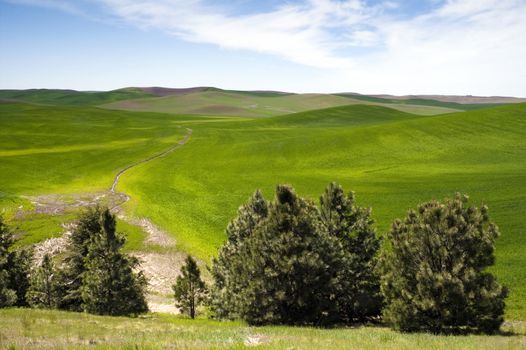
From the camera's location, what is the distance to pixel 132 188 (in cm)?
7875

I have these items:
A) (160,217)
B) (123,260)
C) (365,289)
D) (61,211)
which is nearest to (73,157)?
(61,211)

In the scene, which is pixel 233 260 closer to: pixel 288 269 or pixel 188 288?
pixel 288 269

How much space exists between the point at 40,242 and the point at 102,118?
13490cm

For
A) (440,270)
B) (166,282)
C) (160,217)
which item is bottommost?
(166,282)

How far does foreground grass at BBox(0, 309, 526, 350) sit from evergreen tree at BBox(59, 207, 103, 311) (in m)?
13.8

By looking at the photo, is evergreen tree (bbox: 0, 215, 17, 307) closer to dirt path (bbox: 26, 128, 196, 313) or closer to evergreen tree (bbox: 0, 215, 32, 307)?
evergreen tree (bbox: 0, 215, 32, 307)

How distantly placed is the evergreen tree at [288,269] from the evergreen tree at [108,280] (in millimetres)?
11573

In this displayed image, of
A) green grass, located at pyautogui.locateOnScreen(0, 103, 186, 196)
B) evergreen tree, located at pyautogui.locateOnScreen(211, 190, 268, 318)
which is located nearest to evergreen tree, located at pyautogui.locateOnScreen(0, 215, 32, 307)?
evergreen tree, located at pyautogui.locateOnScreen(211, 190, 268, 318)

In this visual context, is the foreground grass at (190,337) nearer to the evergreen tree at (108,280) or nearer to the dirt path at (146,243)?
the evergreen tree at (108,280)

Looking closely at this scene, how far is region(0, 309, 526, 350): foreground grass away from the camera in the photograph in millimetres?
13453

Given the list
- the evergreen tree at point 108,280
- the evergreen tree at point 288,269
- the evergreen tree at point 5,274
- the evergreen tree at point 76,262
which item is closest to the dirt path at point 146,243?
the evergreen tree at point 76,262

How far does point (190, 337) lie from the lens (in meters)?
16.0

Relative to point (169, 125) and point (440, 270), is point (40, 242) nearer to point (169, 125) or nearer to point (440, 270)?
point (440, 270)

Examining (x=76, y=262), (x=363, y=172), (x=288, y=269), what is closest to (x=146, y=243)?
(x=76, y=262)
